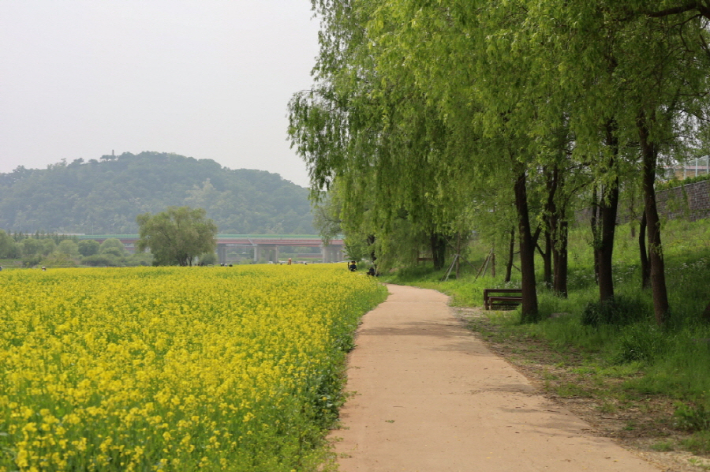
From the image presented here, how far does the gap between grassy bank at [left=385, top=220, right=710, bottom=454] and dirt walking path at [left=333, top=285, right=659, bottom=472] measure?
2.41 feet

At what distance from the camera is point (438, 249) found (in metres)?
47.9

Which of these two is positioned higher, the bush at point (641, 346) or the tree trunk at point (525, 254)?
the tree trunk at point (525, 254)

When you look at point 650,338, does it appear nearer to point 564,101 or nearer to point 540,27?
point 564,101

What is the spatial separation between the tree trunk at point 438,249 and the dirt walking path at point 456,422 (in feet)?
110

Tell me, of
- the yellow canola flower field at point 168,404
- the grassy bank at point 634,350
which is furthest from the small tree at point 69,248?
the yellow canola flower field at point 168,404

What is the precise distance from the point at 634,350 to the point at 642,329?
5.40ft

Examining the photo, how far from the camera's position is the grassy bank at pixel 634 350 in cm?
841

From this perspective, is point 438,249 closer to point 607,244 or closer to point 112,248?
point 607,244

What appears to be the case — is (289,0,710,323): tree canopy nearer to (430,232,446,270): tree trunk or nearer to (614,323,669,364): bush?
(614,323,669,364): bush

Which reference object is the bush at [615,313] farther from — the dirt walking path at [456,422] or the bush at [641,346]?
the dirt walking path at [456,422]

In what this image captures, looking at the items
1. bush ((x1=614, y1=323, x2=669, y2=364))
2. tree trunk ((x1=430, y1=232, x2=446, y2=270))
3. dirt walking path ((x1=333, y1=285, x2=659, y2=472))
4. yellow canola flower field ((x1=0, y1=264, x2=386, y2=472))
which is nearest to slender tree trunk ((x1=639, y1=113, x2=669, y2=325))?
bush ((x1=614, y1=323, x2=669, y2=364))

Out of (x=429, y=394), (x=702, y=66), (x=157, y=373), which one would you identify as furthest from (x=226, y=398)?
(x=702, y=66)

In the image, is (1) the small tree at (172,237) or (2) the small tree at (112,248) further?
(2) the small tree at (112,248)

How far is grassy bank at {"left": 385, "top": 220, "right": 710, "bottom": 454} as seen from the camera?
27.6ft
